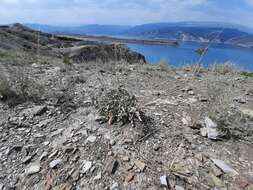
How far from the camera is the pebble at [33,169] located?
7.15 feet

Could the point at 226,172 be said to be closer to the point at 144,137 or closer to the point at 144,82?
the point at 144,137

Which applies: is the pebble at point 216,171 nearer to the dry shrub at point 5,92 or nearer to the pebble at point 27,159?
the pebble at point 27,159

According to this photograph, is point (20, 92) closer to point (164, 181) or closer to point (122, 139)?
point (122, 139)

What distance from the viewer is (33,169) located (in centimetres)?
221

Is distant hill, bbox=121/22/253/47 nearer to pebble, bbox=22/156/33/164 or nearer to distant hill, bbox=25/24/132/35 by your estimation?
distant hill, bbox=25/24/132/35

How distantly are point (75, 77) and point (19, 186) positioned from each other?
2808 mm

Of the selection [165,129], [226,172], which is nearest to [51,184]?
[165,129]

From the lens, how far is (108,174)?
207cm

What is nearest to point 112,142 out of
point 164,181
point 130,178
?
point 130,178

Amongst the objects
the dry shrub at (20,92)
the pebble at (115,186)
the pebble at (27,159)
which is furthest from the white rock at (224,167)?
the dry shrub at (20,92)

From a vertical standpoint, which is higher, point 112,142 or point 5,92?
point 5,92

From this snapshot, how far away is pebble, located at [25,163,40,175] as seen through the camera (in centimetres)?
218

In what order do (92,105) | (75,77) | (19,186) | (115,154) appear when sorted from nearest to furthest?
1. (19,186)
2. (115,154)
3. (92,105)
4. (75,77)

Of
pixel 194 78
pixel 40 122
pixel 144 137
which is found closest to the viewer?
pixel 144 137
